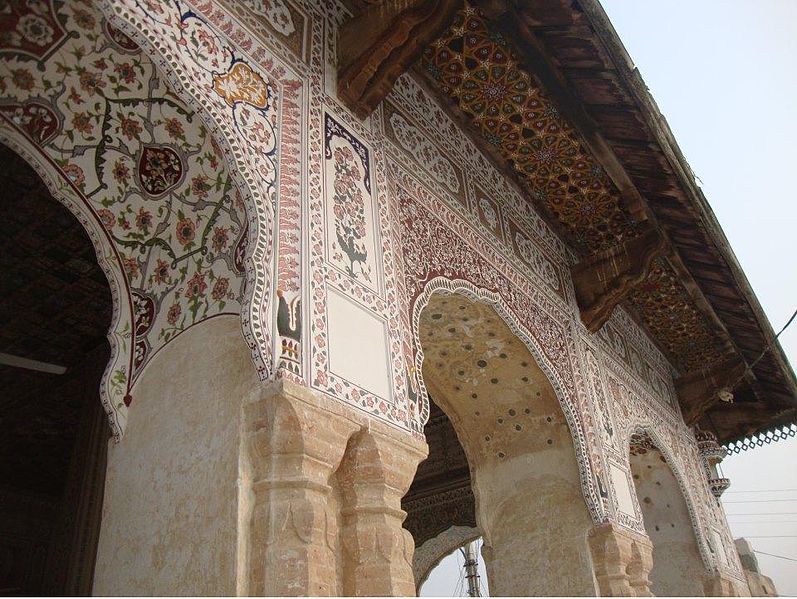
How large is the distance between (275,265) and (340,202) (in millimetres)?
740

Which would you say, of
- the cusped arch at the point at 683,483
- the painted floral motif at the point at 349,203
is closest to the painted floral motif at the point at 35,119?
the painted floral motif at the point at 349,203

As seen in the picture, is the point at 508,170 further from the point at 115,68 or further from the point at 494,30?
the point at 115,68

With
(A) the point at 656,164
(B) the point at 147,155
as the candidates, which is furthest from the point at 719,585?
(B) the point at 147,155

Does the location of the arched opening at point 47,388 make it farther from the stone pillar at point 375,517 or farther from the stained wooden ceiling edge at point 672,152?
the stained wooden ceiling edge at point 672,152

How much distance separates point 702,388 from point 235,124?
7.75 metres

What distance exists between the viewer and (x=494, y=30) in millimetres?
4566

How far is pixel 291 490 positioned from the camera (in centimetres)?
257

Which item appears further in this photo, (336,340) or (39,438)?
(39,438)

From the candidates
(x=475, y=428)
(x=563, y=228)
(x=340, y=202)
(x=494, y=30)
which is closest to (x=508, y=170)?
(x=563, y=228)

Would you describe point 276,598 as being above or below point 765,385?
below

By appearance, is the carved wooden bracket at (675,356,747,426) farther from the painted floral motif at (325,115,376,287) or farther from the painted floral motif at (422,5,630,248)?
the painted floral motif at (325,115,376,287)

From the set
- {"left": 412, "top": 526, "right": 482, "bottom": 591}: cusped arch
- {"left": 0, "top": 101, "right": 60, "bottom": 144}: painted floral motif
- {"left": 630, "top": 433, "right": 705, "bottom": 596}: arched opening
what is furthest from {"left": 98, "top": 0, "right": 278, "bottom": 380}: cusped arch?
{"left": 412, "top": 526, "right": 482, "bottom": 591}: cusped arch

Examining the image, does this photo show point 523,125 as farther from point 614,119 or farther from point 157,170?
point 157,170

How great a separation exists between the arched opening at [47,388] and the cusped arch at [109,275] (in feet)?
3.67
